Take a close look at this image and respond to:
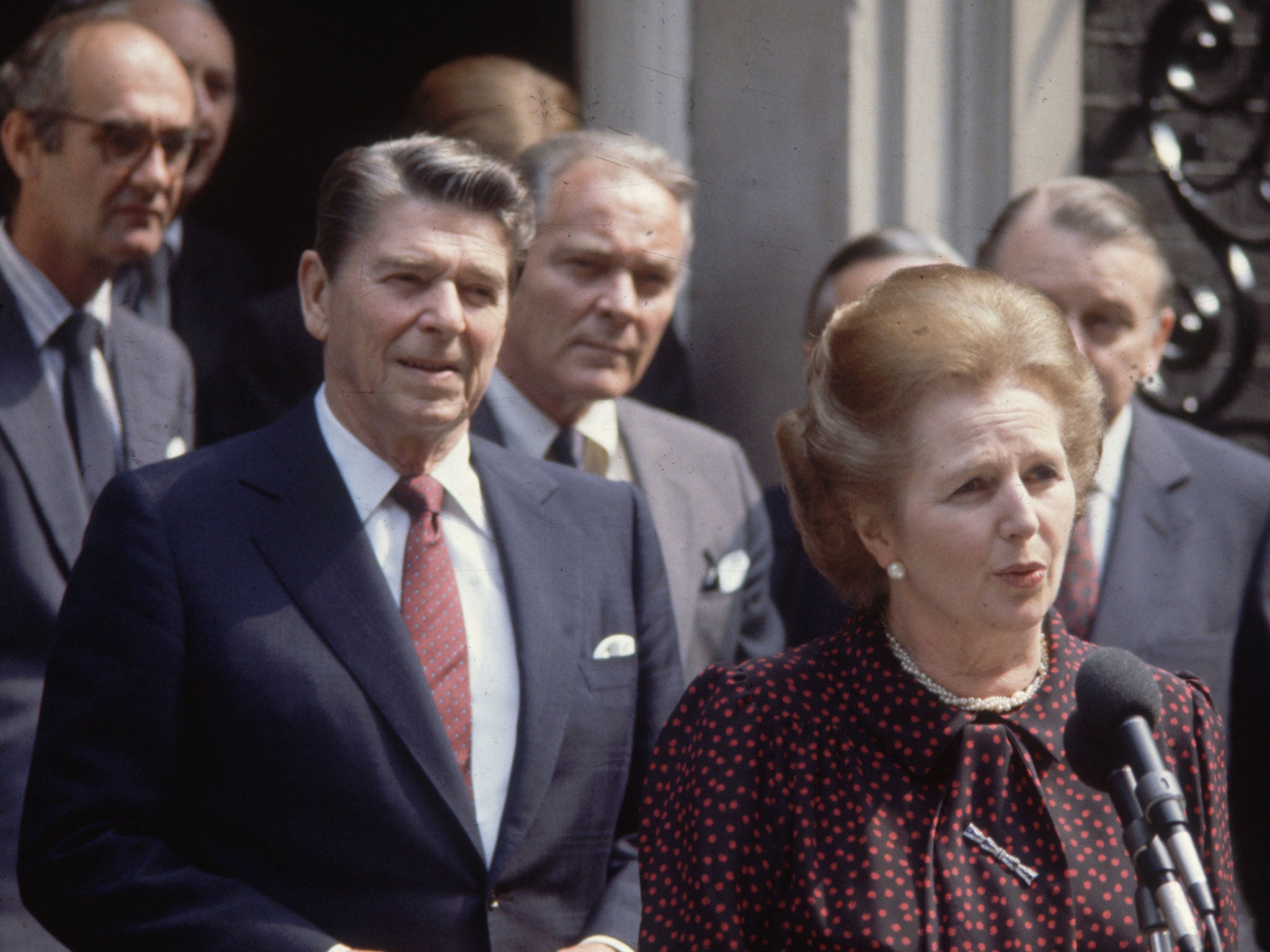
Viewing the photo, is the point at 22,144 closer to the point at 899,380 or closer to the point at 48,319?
the point at 48,319

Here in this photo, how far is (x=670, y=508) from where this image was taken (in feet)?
11.1

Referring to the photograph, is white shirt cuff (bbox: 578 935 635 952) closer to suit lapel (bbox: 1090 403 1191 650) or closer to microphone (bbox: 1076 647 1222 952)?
microphone (bbox: 1076 647 1222 952)

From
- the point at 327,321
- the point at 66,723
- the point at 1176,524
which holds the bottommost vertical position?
the point at 1176,524

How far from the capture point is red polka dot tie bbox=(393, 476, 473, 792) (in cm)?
Answer: 254

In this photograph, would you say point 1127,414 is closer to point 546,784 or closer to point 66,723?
point 546,784

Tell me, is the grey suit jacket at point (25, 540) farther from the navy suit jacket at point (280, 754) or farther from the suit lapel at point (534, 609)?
the suit lapel at point (534, 609)

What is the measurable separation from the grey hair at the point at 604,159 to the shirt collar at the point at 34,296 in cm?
97

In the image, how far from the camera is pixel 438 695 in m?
2.54

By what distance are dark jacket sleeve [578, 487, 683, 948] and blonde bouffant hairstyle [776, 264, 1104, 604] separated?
45 cm

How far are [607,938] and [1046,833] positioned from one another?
0.75m

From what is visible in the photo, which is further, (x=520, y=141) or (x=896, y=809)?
(x=520, y=141)

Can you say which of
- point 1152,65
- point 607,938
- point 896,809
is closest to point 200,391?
point 607,938

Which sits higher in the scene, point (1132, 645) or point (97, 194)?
point (97, 194)

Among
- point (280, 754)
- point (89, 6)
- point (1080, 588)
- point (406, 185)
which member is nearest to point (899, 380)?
point (406, 185)
